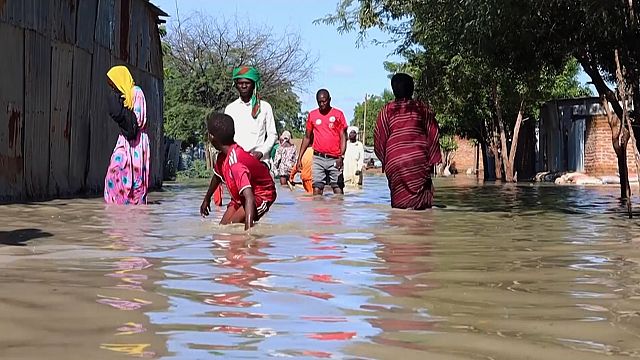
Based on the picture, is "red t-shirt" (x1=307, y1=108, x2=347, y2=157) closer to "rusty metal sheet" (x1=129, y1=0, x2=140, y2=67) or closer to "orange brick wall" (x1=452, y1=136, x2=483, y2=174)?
"rusty metal sheet" (x1=129, y1=0, x2=140, y2=67)

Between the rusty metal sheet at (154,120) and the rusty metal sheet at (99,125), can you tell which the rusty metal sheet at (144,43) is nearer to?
the rusty metal sheet at (154,120)

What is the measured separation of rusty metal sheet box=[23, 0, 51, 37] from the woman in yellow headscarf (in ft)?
5.76

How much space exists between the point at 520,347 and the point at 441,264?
221 cm

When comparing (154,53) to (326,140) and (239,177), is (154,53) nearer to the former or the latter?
(326,140)

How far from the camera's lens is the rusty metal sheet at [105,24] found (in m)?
14.5

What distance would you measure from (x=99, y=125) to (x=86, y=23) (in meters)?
1.63

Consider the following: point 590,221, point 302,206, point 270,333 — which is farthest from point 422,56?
point 270,333

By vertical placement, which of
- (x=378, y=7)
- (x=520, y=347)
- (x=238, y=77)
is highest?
(x=378, y=7)

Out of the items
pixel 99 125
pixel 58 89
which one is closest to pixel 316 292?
pixel 58 89

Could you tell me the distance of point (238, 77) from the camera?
29.5 ft

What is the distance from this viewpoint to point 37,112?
11.9 meters

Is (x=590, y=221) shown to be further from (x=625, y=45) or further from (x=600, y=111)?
(x=600, y=111)

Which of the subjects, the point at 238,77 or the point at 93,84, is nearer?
the point at 238,77

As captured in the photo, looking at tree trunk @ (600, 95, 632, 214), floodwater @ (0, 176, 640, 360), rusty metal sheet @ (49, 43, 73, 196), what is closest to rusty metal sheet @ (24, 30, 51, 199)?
→ rusty metal sheet @ (49, 43, 73, 196)
